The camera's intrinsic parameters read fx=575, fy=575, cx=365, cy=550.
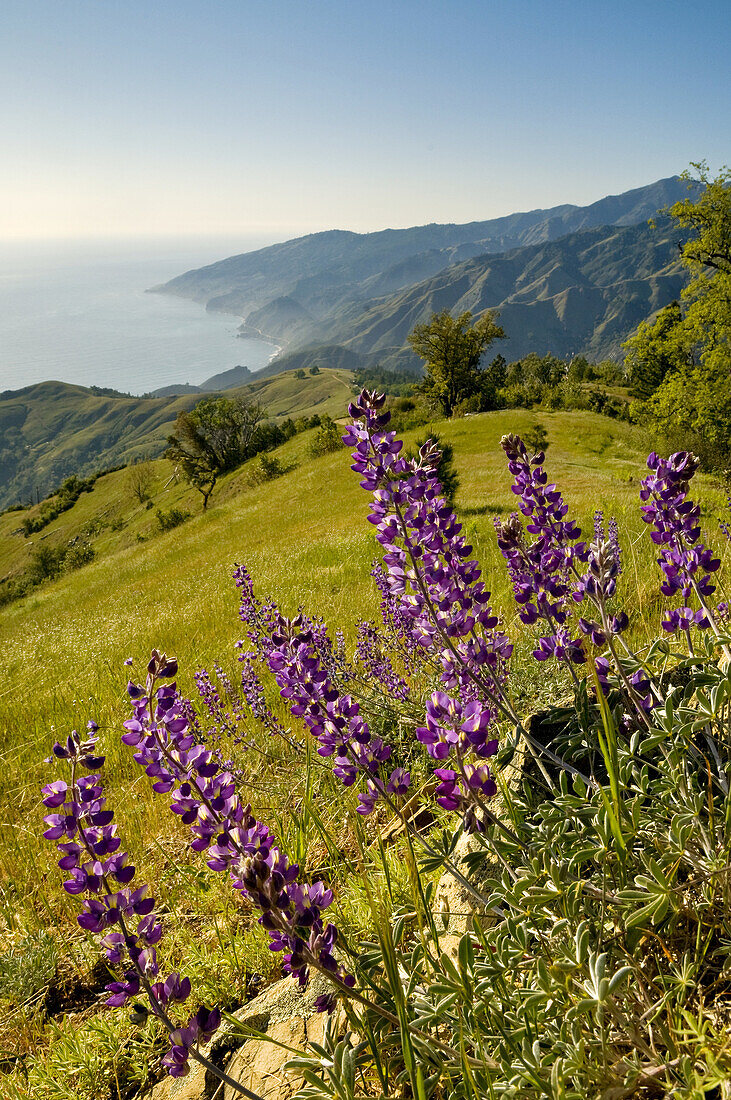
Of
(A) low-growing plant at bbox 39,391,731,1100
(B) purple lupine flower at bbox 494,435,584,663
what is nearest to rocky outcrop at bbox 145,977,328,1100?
(A) low-growing plant at bbox 39,391,731,1100

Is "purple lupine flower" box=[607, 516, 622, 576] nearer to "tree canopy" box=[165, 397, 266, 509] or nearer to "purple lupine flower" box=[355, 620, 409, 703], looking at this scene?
"purple lupine flower" box=[355, 620, 409, 703]

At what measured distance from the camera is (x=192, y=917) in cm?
307

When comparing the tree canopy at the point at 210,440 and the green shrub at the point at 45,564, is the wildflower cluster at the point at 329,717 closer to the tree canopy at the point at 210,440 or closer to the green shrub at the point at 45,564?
the tree canopy at the point at 210,440

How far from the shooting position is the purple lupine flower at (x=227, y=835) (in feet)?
4.57

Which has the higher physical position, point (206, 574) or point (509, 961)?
point (509, 961)

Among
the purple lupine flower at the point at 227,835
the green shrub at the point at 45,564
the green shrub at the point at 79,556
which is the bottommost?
the green shrub at the point at 45,564

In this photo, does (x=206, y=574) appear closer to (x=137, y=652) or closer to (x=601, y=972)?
(x=137, y=652)

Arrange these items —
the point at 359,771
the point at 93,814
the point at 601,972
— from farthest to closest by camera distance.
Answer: the point at 359,771 < the point at 93,814 < the point at 601,972

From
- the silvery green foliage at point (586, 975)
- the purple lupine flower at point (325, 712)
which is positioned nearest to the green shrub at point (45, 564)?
the purple lupine flower at point (325, 712)

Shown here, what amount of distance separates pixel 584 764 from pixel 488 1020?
1.39 m

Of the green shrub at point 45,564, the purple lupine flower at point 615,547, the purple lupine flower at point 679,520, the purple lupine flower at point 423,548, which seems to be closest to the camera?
the purple lupine flower at point 423,548

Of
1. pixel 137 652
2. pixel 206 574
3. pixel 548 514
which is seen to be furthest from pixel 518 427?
pixel 548 514

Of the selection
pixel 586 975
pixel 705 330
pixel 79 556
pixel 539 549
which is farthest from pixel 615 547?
pixel 79 556

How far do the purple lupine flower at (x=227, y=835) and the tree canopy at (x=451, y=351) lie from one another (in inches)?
2264
